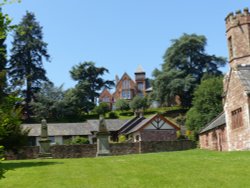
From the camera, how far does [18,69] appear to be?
7150cm

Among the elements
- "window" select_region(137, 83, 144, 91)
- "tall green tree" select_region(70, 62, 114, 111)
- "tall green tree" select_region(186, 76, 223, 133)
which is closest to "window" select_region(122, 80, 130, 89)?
"window" select_region(137, 83, 144, 91)

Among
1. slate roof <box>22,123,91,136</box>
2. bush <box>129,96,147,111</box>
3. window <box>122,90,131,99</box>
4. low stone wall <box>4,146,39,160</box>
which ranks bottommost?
low stone wall <box>4,146,39,160</box>

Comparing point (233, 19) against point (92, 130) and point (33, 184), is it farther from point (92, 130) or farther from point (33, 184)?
point (33, 184)

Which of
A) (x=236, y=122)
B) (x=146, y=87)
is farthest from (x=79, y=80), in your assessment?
(x=236, y=122)

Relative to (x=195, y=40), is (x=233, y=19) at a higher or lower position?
lower

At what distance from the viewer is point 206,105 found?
53.0m

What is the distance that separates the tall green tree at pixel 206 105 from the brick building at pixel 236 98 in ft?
29.0

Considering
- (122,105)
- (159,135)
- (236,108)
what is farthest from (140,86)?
(236,108)

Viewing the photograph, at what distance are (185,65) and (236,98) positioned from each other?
1799 inches

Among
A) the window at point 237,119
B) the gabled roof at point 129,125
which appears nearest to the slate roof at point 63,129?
the gabled roof at point 129,125

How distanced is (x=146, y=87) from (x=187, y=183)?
87.8m

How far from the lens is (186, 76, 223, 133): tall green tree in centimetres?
5247

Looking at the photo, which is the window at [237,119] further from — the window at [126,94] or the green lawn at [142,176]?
the window at [126,94]

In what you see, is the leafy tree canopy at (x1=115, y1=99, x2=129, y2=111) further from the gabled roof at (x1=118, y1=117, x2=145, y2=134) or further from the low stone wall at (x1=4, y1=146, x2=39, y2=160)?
the low stone wall at (x1=4, y1=146, x2=39, y2=160)
